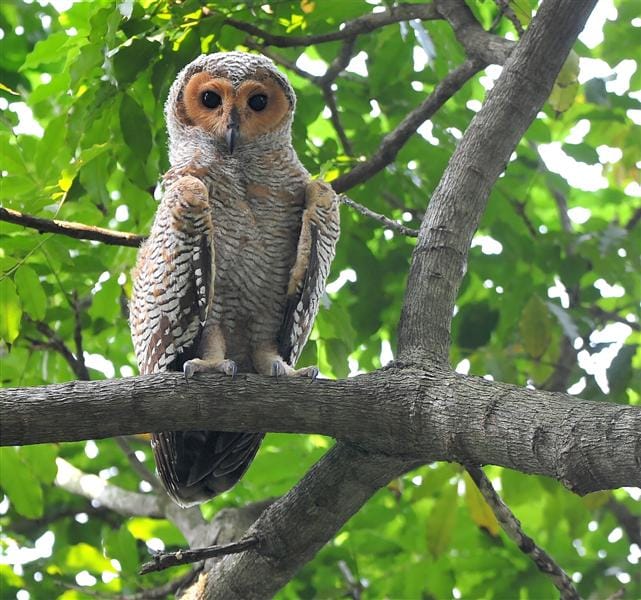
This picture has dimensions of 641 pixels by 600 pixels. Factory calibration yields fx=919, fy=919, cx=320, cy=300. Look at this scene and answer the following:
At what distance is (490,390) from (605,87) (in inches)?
106

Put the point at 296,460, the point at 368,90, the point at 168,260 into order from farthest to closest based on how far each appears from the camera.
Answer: the point at 368,90, the point at 296,460, the point at 168,260

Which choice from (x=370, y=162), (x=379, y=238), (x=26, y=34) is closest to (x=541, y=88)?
(x=370, y=162)

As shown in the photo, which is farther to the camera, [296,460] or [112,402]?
[296,460]

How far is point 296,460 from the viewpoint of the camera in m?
4.71

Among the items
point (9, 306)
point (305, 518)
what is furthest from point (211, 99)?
point (305, 518)

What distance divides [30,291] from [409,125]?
1.87 metres

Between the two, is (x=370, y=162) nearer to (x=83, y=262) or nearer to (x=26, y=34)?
(x=83, y=262)

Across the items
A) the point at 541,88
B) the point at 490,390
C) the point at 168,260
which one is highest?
the point at 541,88

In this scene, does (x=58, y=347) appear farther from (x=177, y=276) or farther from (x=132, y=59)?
(x=132, y=59)

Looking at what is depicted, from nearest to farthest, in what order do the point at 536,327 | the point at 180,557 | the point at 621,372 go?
the point at 180,557
the point at 621,372
the point at 536,327

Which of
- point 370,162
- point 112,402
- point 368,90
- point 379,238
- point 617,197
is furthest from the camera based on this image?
point 617,197

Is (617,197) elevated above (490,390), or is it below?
above

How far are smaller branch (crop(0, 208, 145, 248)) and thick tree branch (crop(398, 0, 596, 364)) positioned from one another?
1330 millimetres

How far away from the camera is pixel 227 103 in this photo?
4.09 meters
